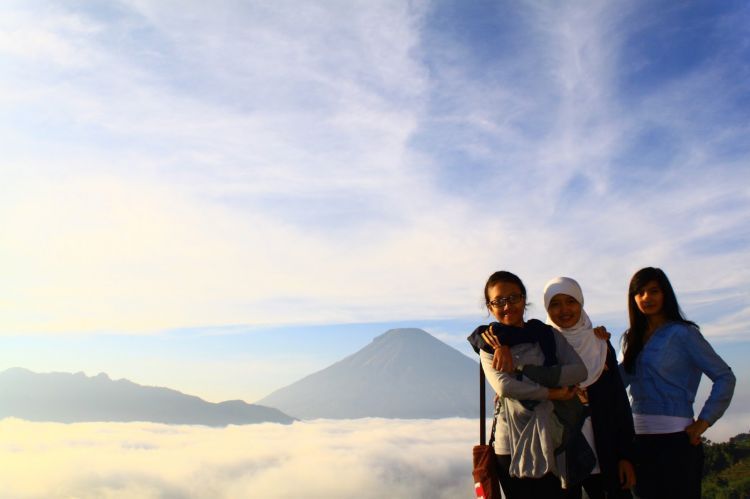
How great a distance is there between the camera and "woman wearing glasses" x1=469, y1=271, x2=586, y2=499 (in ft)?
12.5

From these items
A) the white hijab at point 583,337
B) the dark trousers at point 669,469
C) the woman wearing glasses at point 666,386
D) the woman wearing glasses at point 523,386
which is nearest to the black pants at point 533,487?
the woman wearing glasses at point 523,386

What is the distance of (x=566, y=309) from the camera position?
418 centimetres

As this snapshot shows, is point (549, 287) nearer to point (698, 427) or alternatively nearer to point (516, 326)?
point (516, 326)

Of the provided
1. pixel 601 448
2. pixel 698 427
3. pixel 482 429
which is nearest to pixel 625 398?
pixel 601 448

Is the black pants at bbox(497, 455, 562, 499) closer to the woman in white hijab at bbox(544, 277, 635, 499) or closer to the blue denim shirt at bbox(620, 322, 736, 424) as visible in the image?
the woman in white hijab at bbox(544, 277, 635, 499)

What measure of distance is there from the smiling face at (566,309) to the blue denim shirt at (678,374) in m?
0.88

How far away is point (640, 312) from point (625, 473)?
4.51ft

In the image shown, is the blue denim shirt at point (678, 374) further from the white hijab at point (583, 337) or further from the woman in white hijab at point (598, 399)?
the white hijab at point (583, 337)

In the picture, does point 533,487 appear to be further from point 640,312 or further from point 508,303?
point 640,312

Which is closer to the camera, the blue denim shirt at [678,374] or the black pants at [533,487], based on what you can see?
the black pants at [533,487]

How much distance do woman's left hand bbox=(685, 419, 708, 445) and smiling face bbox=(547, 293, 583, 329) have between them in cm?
117

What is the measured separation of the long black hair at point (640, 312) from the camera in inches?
186

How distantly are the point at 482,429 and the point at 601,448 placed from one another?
0.77m

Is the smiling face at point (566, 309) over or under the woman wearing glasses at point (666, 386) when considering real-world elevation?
over
